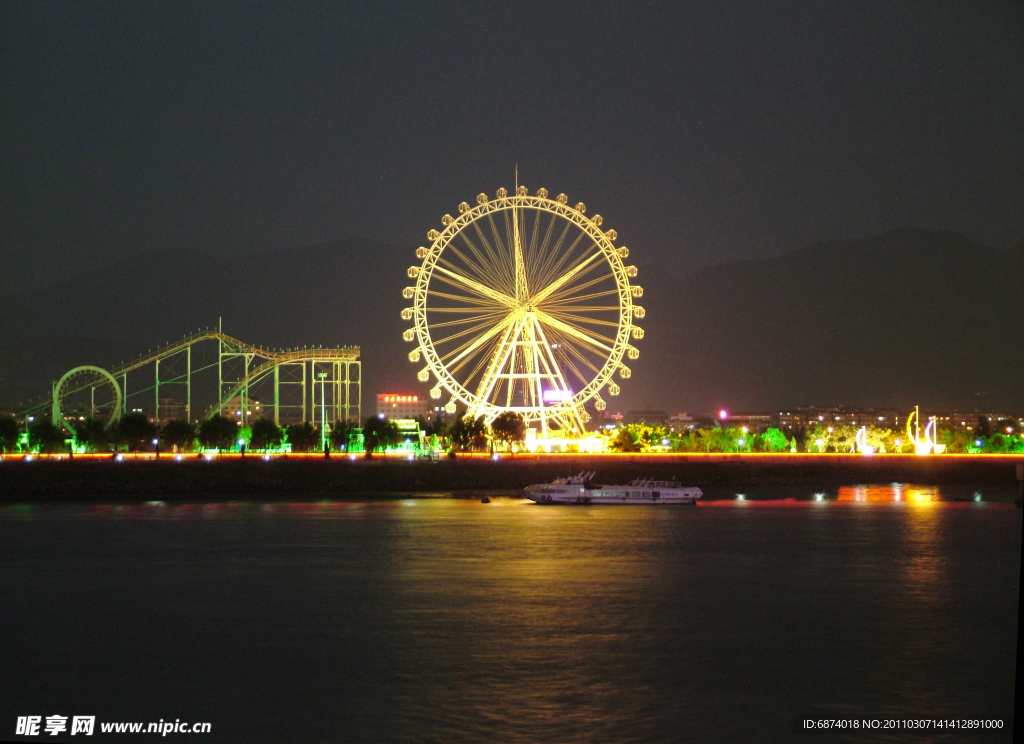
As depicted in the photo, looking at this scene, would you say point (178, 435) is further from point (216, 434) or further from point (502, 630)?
point (502, 630)

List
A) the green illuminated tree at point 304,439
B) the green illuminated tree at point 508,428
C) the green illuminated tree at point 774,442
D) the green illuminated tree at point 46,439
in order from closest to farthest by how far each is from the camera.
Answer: the green illuminated tree at point 46,439, the green illuminated tree at point 508,428, the green illuminated tree at point 304,439, the green illuminated tree at point 774,442

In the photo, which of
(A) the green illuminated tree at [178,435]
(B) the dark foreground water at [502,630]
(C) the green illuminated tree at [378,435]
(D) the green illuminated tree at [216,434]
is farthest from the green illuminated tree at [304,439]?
(B) the dark foreground water at [502,630]

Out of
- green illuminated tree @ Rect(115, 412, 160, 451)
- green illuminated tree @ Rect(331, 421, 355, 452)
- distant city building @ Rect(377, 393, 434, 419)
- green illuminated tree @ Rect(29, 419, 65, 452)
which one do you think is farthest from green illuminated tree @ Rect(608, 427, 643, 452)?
distant city building @ Rect(377, 393, 434, 419)

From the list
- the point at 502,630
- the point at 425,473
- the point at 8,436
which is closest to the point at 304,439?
the point at 8,436

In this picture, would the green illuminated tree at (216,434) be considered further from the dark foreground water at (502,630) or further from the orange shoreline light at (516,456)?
the dark foreground water at (502,630)

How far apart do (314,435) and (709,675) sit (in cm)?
7276

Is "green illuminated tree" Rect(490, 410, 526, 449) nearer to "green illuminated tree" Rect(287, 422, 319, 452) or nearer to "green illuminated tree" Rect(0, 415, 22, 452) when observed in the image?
"green illuminated tree" Rect(287, 422, 319, 452)

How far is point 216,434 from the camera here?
88500 millimetres

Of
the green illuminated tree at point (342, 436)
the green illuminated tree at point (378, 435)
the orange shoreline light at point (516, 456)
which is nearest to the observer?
the orange shoreline light at point (516, 456)

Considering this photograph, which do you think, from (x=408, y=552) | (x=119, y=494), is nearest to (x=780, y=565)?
(x=408, y=552)

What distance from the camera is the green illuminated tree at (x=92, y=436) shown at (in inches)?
3287

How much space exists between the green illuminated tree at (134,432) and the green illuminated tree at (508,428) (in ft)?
83.7

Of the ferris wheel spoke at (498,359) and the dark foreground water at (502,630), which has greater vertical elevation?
the ferris wheel spoke at (498,359)

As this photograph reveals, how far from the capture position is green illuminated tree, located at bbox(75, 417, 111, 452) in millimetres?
83500
